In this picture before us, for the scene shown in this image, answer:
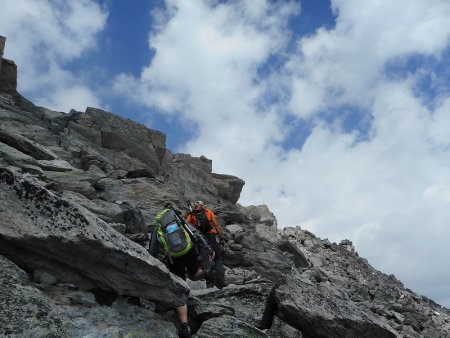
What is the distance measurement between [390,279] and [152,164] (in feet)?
80.3

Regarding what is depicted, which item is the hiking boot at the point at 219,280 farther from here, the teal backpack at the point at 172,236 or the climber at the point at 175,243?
the teal backpack at the point at 172,236

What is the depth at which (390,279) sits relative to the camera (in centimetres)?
4300

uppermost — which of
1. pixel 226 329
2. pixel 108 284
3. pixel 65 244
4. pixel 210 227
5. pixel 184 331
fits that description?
pixel 210 227

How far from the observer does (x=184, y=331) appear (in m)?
9.17

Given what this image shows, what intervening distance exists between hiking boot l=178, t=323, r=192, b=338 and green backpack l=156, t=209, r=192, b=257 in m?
1.96

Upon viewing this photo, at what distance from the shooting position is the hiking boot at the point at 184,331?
9172 mm

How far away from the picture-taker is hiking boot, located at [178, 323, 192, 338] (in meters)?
9.17

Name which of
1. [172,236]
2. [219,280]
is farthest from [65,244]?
[219,280]

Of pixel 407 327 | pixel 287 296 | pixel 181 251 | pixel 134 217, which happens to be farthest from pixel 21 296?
pixel 407 327

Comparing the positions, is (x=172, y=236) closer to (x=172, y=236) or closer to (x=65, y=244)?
(x=172, y=236)

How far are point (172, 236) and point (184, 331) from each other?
93.3 inches

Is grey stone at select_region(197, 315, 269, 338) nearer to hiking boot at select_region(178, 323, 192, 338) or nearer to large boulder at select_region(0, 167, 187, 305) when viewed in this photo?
hiking boot at select_region(178, 323, 192, 338)

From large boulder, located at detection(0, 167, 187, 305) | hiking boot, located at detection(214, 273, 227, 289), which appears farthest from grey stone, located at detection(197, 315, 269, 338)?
hiking boot, located at detection(214, 273, 227, 289)

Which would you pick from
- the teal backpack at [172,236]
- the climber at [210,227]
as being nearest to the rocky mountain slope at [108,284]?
the climber at [210,227]
